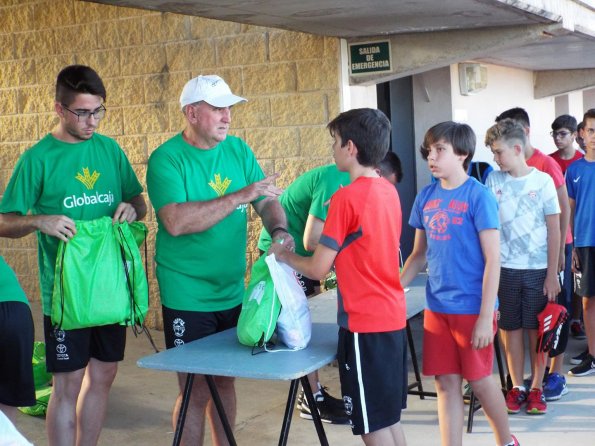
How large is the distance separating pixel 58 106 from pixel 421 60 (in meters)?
3.16

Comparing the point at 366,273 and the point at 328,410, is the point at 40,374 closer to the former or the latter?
the point at 328,410

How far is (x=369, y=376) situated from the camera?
12.0ft

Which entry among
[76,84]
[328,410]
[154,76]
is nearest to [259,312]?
[76,84]

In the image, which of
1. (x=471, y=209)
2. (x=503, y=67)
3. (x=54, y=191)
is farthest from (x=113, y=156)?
(x=503, y=67)

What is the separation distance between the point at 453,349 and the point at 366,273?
91 centimetres

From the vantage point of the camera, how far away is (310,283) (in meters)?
5.59

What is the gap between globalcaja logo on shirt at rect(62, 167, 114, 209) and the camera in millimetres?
4031

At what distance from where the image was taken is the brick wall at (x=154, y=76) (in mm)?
6789

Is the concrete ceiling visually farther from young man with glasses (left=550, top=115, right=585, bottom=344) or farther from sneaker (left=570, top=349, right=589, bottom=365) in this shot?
sneaker (left=570, top=349, right=589, bottom=365)

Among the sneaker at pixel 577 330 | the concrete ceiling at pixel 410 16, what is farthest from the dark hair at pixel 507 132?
the sneaker at pixel 577 330

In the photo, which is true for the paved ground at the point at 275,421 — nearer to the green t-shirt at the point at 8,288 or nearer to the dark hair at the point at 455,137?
the dark hair at the point at 455,137

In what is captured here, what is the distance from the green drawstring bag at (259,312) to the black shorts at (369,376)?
0.30 meters

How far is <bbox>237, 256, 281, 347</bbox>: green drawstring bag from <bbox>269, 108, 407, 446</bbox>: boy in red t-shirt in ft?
0.48

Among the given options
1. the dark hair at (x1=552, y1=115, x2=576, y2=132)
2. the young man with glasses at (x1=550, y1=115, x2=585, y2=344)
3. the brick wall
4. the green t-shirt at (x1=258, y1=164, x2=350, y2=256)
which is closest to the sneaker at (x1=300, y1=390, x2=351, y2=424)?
the green t-shirt at (x1=258, y1=164, x2=350, y2=256)
